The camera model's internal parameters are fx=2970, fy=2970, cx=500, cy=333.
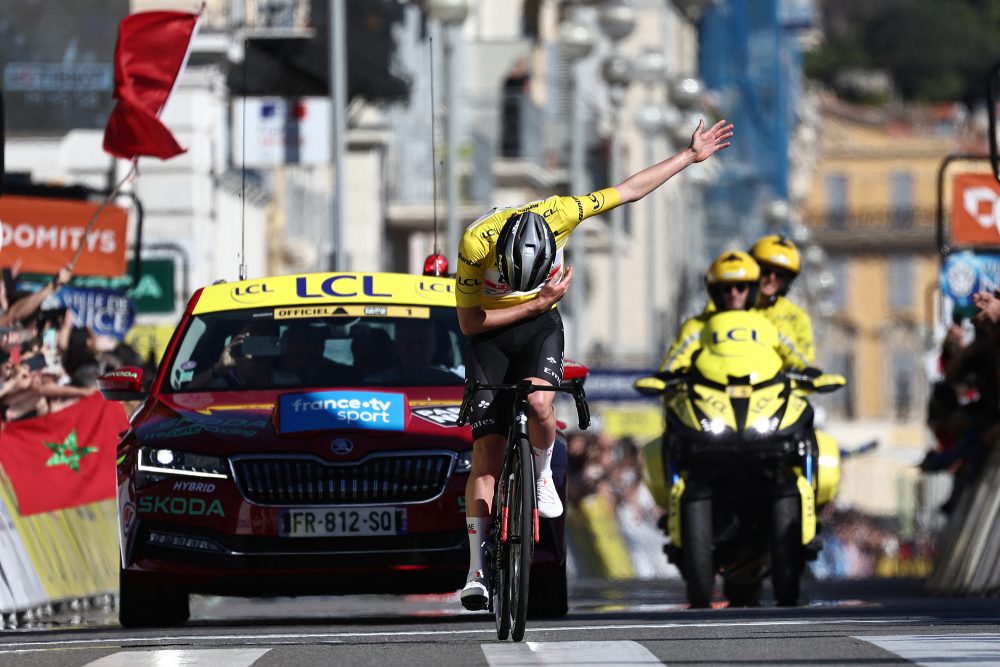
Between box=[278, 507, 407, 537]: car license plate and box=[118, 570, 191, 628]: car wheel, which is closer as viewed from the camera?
box=[278, 507, 407, 537]: car license plate

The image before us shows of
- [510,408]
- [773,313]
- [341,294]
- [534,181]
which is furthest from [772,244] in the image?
[534,181]

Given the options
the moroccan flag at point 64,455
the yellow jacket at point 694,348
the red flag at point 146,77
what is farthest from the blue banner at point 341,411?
the red flag at point 146,77

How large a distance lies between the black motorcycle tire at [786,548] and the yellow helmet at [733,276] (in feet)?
4.19

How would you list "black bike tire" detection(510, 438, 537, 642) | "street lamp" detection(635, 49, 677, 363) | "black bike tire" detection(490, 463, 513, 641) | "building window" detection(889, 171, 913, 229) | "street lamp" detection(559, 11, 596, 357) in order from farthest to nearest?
"building window" detection(889, 171, 913, 229), "street lamp" detection(635, 49, 677, 363), "street lamp" detection(559, 11, 596, 357), "black bike tire" detection(490, 463, 513, 641), "black bike tire" detection(510, 438, 537, 642)

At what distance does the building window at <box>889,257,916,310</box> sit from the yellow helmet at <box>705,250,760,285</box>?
118m

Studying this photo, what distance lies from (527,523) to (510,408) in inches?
23.2

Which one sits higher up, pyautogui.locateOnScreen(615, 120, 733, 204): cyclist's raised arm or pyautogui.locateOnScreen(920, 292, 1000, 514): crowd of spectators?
pyautogui.locateOnScreen(615, 120, 733, 204): cyclist's raised arm

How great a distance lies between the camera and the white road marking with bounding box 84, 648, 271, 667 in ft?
32.9

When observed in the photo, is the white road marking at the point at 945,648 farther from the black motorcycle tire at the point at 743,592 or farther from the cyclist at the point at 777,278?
the cyclist at the point at 777,278

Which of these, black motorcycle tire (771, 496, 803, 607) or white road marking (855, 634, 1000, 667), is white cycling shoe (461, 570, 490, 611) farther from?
black motorcycle tire (771, 496, 803, 607)

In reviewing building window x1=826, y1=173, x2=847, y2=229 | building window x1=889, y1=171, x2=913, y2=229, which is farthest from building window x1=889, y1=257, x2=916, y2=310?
building window x1=826, y1=173, x2=847, y2=229

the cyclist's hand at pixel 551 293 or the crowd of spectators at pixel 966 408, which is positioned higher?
the cyclist's hand at pixel 551 293

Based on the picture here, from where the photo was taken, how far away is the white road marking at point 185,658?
1003 cm

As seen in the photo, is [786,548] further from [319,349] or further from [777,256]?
[319,349]
